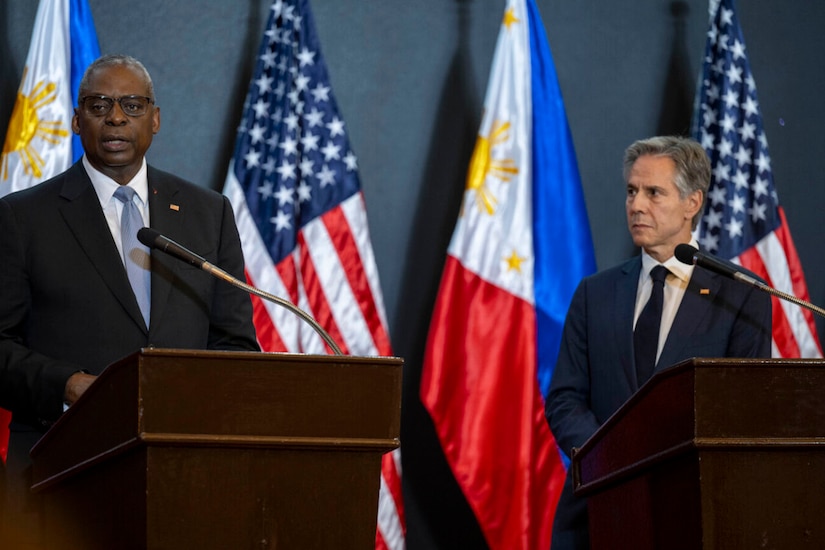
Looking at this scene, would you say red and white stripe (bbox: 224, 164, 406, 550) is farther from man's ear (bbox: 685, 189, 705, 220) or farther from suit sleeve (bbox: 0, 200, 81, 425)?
suit sleeve (bbox: 0, 200, 81, 425)

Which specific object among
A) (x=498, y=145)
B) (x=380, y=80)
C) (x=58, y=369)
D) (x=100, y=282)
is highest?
(x=380, y=80)

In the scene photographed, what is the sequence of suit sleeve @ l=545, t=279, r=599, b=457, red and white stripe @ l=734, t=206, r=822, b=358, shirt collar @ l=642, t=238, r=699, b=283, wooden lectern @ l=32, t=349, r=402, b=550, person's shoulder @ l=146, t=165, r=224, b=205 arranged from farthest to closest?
red and white stripe @ l=734, t=206, r=822, b=358, shirt collar @ l=642, t=238, r=699, b=283, suit sleeve @ l=545, t=279, r=599, b=457, person's shoulder @ l=146, t=165, r=224, b=205, wooden lectern @ l=32, t=349, r=402, b=550

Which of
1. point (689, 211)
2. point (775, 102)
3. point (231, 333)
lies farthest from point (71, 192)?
point (775, 102)

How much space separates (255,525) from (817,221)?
3735 millimetres

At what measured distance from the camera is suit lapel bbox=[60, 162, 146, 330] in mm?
2810

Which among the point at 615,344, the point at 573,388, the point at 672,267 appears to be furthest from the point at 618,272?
the point at 573,388

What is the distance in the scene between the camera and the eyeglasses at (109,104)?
2.94 m

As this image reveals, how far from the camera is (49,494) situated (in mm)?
2383

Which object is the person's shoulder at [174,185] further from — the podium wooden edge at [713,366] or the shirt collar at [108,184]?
the podium wooden edge at [713,366]

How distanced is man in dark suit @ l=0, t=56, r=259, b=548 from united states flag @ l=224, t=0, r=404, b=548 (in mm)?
1357

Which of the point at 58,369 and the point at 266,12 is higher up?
the point at 266,12

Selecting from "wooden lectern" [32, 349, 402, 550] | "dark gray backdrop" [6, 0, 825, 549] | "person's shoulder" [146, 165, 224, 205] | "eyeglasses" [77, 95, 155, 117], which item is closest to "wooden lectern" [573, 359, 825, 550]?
"wooden lectern" [32, 349, 402, 550]

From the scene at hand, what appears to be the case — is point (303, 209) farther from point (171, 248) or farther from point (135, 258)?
point (171, 248)

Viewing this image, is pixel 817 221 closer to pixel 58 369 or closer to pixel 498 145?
pixel 498 145
